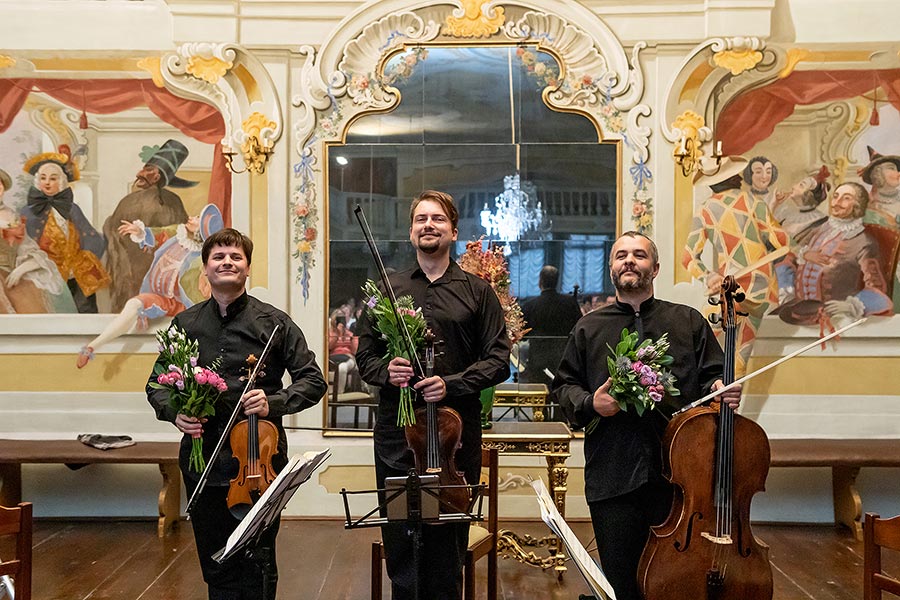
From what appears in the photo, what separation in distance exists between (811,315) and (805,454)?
87cm

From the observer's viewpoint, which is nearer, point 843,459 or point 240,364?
point 240,364

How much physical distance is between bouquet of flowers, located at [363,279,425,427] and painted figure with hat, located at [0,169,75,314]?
130 inches

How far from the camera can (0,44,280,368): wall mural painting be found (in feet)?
17.7

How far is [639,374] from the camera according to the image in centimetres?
271

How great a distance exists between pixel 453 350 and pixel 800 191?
10.5ft

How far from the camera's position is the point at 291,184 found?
5.48m

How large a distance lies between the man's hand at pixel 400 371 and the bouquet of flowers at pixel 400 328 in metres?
0.03

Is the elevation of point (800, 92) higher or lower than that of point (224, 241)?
higher

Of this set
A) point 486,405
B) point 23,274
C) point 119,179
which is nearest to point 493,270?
point 486,405

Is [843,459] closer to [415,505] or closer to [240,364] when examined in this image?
[415,505]

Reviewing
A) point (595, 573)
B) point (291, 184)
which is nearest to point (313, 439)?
point (291, 184)

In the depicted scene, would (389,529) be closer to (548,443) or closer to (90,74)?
(548,443)

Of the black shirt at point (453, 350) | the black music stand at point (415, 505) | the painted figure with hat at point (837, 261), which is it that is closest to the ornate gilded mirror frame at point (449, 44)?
the painted figure with hat at point (837, 261)

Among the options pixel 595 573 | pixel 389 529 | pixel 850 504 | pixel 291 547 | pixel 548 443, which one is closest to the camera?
pixel 595 573
